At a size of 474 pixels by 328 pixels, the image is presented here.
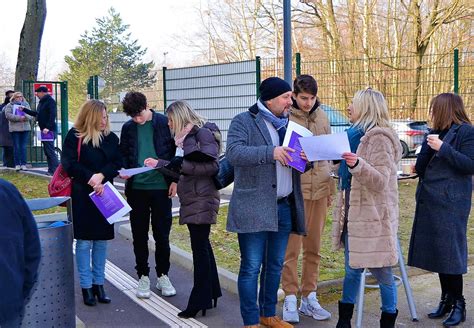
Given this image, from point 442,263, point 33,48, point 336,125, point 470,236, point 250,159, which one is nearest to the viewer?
point 250,159

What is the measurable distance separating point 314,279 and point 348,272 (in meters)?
0.85

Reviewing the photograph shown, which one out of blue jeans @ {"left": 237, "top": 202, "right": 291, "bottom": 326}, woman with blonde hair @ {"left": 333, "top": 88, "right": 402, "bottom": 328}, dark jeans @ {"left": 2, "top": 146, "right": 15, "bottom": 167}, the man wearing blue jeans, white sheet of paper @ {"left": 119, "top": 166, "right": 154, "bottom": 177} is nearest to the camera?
woman with blonde hair @ {"left": 333, "top": 88, "right": 402, "bottom": 328}

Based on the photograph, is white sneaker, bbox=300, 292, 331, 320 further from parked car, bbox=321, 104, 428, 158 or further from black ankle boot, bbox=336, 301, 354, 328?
parked car, bbox=321, 104, 428, 158

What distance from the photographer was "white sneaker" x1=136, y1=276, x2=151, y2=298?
598 cm

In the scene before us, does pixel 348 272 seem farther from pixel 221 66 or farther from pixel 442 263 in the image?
pixel 221 66

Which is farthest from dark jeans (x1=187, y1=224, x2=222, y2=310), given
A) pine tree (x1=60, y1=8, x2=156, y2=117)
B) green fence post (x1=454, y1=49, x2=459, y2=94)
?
pine tree (x1=60, y1=8, x2=156, y2=117)

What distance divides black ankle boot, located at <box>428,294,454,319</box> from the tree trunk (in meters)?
13.5

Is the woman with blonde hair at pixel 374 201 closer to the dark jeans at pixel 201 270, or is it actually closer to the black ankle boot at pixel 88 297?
the dark jeans at pixel 201 270

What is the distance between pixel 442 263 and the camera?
16.9 ft

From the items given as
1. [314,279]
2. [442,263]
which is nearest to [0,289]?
[314,279]

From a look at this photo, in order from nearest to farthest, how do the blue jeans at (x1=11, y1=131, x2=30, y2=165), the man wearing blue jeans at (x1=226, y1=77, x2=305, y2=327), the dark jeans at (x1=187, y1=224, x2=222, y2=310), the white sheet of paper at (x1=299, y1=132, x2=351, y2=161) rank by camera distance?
the white sheet of paper at (x1=299, y1=132, x2=351, y2=161)
the man wearing blue jeans at (x1=226, y1=77, x2=305, y2=327)
the dark jeans at (x1=187, y1=224, x2=222, y2=310)
the blue jeans at (x1=11, y1=131, x2=30, y2=165)

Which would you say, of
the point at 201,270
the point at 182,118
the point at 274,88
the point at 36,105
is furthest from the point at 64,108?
the point at 274,88

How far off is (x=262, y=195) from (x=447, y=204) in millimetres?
1605

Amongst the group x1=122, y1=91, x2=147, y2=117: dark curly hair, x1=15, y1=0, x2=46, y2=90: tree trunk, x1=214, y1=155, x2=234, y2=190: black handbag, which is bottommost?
x1=214, y1=155, x2=234, y2=190: black handbag
